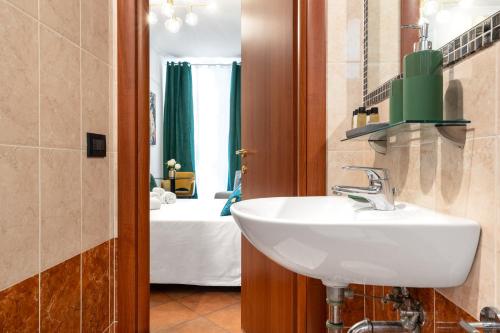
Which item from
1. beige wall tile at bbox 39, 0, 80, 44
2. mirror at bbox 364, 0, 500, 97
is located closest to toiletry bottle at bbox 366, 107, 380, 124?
mirror at bbox 364, 0, 500, 97

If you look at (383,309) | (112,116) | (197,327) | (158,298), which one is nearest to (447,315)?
(383,309)

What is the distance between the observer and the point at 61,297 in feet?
3.59

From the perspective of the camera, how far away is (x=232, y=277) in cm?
249

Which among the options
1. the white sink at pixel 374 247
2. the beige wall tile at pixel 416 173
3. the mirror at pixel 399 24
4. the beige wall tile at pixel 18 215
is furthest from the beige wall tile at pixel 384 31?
the beige wall tile at pixel 18 215

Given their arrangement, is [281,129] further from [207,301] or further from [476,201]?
[207,301]

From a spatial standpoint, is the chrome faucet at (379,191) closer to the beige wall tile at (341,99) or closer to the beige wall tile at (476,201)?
the beige wall tile at (476,201)

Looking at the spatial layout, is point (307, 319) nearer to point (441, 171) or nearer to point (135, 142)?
point (441, 171)

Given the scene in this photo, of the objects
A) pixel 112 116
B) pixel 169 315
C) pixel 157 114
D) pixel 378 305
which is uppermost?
pixel 157 114

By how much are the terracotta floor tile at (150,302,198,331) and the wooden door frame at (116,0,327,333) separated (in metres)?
0.68

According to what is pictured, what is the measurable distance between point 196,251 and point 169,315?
0.45 m

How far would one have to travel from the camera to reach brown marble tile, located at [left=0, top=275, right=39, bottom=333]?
0.86m

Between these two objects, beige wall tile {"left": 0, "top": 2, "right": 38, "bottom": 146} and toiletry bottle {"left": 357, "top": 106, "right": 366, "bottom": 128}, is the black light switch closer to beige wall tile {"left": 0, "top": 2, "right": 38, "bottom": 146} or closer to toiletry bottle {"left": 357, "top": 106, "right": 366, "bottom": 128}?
beige wall tile {"left": 0, "top": 2, "right": 38, "bottom": 146}

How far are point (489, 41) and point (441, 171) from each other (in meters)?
0.29

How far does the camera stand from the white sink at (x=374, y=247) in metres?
0.58
